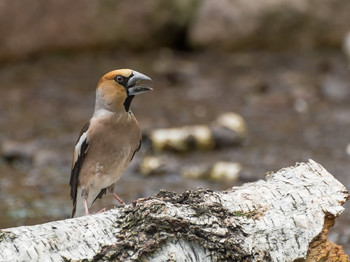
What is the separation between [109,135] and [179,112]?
5.85 meters

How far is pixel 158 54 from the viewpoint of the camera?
14.1 m

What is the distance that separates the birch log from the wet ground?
7.02 feet

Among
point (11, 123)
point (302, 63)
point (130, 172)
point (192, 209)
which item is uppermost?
point (302, 63)

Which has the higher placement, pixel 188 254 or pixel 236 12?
pixel 236 12

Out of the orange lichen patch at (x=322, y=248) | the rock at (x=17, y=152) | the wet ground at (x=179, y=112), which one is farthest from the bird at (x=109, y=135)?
the rock at (x=17, y=152)

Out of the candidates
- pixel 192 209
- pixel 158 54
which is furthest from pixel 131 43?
pixel 192 209

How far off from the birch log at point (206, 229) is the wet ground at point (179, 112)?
214 centimetres

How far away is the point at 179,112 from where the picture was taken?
11016mm

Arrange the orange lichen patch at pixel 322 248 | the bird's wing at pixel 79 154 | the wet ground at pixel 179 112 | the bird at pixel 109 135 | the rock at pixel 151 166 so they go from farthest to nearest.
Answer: the rock at pixel 151 166 < the wet ground at pixel 179 112 < the bird's wing at pixel 79 154 < the bird at pixel 109 135 < the orange lichen patch at pixel 322 248

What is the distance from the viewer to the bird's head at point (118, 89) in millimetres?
5051

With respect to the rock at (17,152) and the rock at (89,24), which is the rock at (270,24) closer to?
the rock at (89,24)

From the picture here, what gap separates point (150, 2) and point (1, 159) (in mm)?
6117

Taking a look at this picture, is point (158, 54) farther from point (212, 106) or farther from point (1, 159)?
point (1, 159)

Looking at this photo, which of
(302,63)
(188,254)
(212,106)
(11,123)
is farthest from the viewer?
(302,63)
